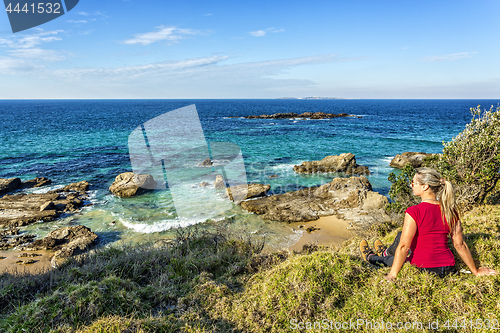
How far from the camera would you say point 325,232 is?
1159 centimetres

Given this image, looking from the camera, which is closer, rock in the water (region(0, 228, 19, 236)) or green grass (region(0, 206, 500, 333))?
green grass (region(0, 206, 500, 333))

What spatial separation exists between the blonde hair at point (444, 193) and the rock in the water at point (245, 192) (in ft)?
39.5

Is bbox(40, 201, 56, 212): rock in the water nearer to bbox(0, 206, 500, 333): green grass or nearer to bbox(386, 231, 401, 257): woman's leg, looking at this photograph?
bbox(0, 206, 500, 333): green grass

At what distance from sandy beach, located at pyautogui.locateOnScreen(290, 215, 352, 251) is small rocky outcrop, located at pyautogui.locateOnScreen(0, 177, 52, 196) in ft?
60.1

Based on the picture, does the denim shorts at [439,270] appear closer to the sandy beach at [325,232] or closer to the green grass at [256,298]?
the green grass at [256,298]

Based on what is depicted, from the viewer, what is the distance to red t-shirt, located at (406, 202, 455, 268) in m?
3.65

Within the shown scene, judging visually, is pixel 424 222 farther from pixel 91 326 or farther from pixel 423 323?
pixel 91 326

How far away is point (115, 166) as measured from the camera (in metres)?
23.8

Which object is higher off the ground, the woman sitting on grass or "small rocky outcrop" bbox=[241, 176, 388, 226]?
the woman sitting on grass

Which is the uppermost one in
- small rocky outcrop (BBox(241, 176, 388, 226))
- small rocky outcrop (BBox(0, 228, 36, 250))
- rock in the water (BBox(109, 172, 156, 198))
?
rock in the water (BBox(109, 172, 156, 198))

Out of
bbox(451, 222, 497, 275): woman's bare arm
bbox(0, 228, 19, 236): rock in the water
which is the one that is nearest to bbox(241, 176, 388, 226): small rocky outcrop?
bbox(451, 222, 497, 275): woman's bare arm

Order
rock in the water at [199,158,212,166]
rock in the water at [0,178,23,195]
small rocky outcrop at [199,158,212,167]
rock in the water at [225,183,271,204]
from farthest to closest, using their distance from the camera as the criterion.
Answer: rock in the water at [199,158,212,166]
small rocky outcrop at [199,158,212,167]
rock in the water at [0,178,23,195]
rock in the water at [225,183,271,204]

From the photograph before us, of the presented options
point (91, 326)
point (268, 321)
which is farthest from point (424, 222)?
point (91, 326)

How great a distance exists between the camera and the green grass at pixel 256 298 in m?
3.32
